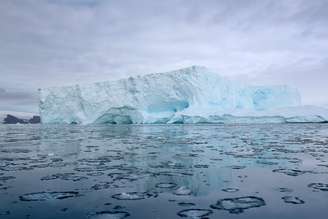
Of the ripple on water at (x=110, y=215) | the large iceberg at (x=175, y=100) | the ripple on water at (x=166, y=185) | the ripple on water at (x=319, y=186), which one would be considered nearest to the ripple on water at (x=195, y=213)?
the ripple on water at (x=110, y=215)

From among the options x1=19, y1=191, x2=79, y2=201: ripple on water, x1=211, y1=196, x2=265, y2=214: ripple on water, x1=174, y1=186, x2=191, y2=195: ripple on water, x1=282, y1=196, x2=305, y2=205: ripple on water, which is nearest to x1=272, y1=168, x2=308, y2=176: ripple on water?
x1=282, y1=196, x2=305, y2=205: ripple on water

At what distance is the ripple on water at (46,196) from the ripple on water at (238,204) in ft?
6.47

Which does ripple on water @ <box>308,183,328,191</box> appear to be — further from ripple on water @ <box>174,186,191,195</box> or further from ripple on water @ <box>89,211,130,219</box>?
ripple on water @ <box>89,211,130,219</box>

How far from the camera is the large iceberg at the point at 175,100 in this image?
111ft

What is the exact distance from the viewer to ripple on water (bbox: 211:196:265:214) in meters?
3.95

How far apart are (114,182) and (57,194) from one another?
3.53ft

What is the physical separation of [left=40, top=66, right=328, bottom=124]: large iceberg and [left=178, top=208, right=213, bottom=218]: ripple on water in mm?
29054

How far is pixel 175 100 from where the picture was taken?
3522 centimetres

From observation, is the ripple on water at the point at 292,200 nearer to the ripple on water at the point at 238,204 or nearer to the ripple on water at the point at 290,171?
the ripple on water at the point at 238,204

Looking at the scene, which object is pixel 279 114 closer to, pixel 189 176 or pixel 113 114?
pixel 113 114

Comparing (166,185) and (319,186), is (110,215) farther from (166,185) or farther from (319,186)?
(319,186)

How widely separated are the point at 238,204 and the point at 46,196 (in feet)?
8.36

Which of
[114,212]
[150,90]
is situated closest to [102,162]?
[114,212]

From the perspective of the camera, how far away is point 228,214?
12.2ft
